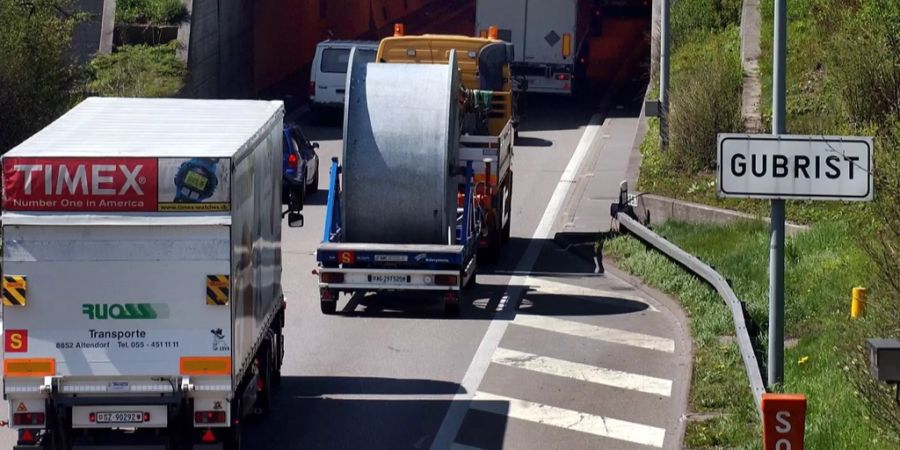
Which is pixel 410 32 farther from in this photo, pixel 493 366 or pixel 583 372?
pixel 583 372

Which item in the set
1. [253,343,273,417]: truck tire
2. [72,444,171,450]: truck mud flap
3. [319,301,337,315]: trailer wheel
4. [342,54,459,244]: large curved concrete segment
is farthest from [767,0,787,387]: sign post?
[319,301,337,315]: trailer wheel

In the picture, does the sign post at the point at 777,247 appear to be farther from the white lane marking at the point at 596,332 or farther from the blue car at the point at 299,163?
the blue car at the point at 299,163

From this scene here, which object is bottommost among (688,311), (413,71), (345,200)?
(688,311)

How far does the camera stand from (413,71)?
65.8ft

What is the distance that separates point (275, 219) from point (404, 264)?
185 inches

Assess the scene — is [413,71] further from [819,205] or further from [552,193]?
[552,193]

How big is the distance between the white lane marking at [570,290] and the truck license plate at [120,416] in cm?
1014

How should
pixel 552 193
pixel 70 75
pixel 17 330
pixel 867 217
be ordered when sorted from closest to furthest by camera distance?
pixel 17 330
pixel 867 217
pixel 70 75
pixel 552 193

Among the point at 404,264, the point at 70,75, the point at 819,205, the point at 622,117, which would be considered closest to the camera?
the point at 404,264

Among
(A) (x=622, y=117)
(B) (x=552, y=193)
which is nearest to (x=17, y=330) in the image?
(B) (x=552, y=193)

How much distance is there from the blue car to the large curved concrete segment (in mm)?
6793

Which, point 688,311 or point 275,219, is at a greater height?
point 275,219

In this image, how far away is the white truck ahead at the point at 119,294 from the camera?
38.1 feet

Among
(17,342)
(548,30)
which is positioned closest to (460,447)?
(17,342)
